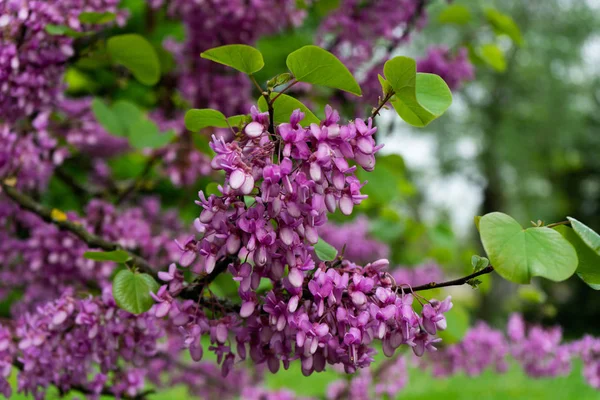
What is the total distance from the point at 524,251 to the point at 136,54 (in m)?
1.08

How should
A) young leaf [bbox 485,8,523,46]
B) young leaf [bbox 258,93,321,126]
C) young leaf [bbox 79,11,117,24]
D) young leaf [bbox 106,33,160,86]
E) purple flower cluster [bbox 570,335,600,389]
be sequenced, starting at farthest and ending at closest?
young leaf [bbox 485,8,523,46]
purple flower cluster [bbox 570,335,600,389]
young leaf [bbox 106,33,160,86]
young leaf [bbox 79,11,117,24]
young leaf [bbox 258,93,321,126]

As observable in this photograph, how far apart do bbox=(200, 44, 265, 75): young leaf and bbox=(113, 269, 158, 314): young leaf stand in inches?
15.2

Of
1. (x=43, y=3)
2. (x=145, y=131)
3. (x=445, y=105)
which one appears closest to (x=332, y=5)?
(x=145, y=131)

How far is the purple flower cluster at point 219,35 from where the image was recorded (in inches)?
64.8

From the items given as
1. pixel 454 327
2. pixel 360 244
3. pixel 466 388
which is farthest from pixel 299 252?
pixel 466 388

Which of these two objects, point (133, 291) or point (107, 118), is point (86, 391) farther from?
point (107, 118)

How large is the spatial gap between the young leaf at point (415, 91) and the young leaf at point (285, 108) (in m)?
0.12

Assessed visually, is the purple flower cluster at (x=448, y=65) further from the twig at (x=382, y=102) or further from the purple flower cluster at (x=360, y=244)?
the twig at (x=382, y=102)

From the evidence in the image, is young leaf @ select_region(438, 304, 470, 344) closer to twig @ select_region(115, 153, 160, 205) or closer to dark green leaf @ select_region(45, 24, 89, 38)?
twig @ select_region(115, 153, 160, 205)

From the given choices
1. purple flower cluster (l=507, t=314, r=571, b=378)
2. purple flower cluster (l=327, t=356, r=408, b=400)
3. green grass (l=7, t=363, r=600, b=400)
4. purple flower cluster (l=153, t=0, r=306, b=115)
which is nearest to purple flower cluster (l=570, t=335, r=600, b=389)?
purple flower cluster (l=507, t=314, r=571, b=378)

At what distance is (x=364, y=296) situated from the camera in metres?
0.81

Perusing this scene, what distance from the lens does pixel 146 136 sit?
169 cm

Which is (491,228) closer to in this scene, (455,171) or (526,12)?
(526,12)

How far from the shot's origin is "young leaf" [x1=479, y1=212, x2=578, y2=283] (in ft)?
2.33
